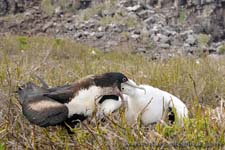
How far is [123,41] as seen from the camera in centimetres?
1087

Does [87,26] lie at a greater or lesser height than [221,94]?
lesser

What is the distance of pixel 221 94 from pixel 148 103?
1.99 m

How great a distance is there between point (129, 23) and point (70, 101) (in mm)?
9366

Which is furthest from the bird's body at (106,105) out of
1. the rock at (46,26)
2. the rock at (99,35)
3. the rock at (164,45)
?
the rock at (46,26)

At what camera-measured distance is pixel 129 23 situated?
38.2ft

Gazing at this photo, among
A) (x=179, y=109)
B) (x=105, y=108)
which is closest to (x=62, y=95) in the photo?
(x=105, y=108)

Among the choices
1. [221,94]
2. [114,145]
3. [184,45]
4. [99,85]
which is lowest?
[184,45]

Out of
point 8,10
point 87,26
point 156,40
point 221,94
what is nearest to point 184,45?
point 156,40

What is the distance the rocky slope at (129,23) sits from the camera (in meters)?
10.8

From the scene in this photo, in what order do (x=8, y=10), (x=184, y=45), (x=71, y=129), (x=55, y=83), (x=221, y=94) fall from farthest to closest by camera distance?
(x=8, y=10)
(x=184, y=45)
(x=221, y=94)
(x=55, y=83)
(x=71, y=129)

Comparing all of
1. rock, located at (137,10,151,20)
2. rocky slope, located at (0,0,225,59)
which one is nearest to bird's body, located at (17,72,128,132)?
rocky slope, located at (0,0,225,59)

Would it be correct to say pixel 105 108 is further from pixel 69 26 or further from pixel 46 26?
pixel 46 26

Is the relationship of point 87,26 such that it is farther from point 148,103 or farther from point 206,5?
point 148,103

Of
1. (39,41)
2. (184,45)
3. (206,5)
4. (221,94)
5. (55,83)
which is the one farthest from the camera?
(206,5)
